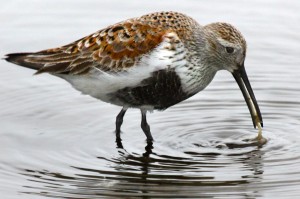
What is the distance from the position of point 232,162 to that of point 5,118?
3.65 metres

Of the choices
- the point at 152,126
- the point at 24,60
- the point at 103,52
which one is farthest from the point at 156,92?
the point at 24,60

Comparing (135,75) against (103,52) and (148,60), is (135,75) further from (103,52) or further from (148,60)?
(103,52)

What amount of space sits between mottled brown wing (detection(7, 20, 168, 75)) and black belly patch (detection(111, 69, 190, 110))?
1.08ft

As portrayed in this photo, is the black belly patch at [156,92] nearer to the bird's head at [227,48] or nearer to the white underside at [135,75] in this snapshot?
the white underside at [135,75]

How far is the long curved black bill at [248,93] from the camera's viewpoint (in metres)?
12.1

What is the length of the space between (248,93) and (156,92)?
1.51 meters

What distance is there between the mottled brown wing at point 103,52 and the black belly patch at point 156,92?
0.33 metres

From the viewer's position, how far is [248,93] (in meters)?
12.3

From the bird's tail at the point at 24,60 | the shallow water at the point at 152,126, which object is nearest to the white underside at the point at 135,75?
the bird's tail at the point at 24,60

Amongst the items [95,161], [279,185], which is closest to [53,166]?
[95,161]

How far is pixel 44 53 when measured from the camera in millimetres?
12219

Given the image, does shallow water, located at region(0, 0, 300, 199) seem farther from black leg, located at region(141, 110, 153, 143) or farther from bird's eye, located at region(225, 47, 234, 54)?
bird's eye, located at region(225, 47, 234, 54)

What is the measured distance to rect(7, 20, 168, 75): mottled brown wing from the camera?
37.9ft

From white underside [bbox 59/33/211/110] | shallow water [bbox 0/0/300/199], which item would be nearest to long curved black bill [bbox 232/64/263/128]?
shallow water [bbox 0/0/300/199]
